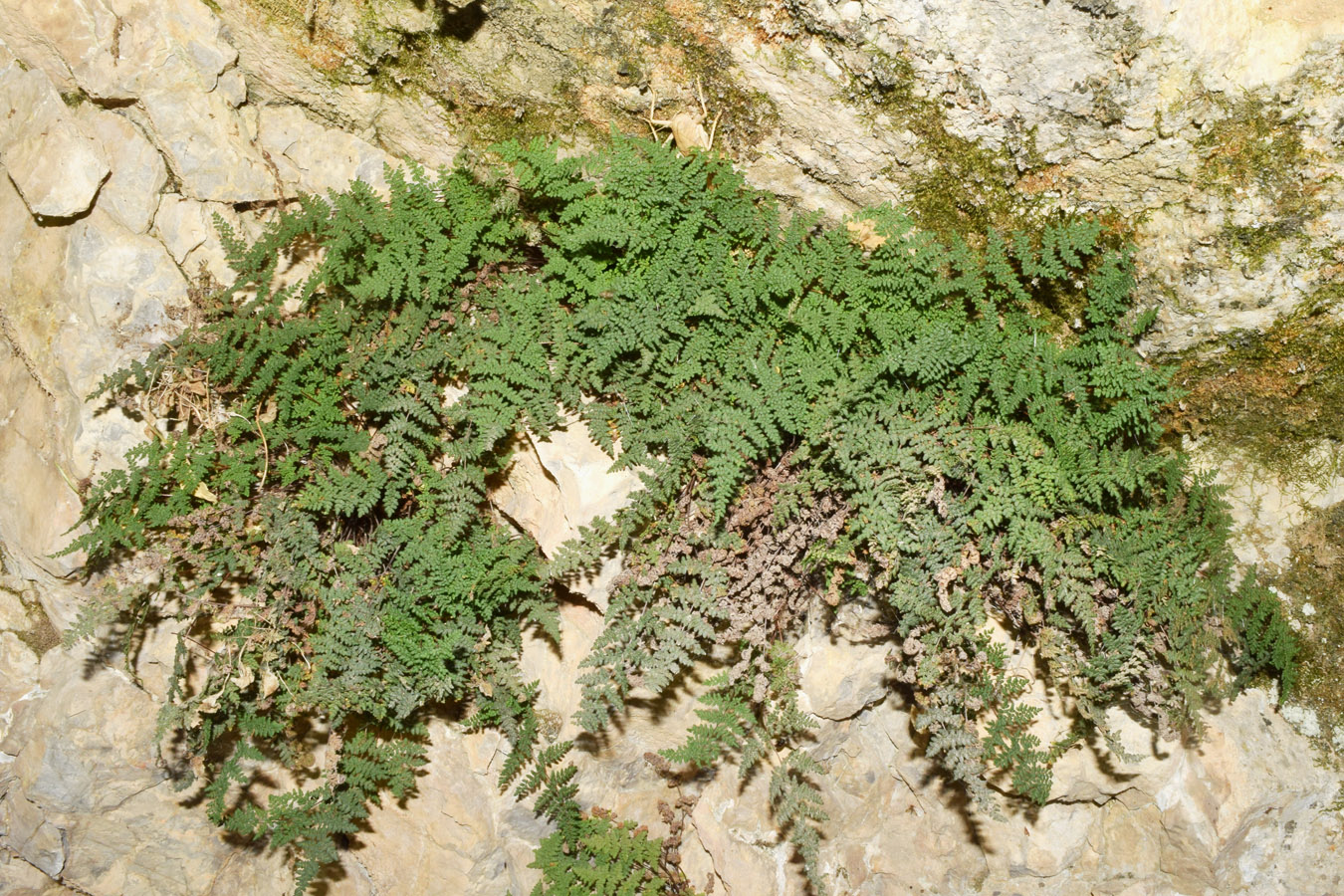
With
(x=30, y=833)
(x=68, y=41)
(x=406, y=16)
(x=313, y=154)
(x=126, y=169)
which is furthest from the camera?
(x=30, y=833)

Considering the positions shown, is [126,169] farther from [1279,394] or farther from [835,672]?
[1279,394]

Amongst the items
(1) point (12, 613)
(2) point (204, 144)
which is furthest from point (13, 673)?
(2) point (204, 144)

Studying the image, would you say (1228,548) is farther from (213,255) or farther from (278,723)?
(213,255)

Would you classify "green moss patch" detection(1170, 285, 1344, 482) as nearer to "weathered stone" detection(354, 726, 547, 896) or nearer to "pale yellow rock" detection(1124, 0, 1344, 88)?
"pale yellow rock" detection(1124, 0, 1344, 88)

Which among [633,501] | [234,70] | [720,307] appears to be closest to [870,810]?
[633,501]

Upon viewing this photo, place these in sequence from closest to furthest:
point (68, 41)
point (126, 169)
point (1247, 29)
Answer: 1. point (1247, 29)
2. point (68, 41)
3. point (126, 169)

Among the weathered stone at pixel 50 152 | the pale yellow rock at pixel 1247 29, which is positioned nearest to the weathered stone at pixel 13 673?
the weathered stone at pixel 50 152

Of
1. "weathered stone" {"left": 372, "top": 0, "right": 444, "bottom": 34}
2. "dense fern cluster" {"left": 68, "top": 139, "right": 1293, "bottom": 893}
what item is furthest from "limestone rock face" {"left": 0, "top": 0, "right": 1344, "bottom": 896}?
"dense fern cluster" {"left": 68, "top": 139, "right": 1293, "bottom": 893}
